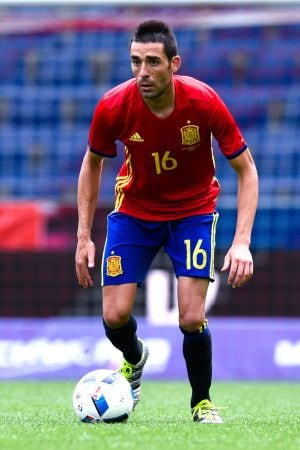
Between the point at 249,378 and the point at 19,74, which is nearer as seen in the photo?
the point at 249,378

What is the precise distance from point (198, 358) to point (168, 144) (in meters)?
1.15

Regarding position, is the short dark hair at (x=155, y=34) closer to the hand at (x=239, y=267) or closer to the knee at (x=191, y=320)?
the hand at (x=239, y=267)

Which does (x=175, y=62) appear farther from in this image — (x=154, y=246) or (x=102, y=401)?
(x=102, y=401)

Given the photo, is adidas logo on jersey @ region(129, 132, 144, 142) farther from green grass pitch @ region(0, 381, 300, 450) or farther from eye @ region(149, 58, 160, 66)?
green grass pitch @ region(0, 381, 300, 450)

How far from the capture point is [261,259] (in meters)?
12.7

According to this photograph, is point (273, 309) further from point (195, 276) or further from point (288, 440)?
point (288, 440)

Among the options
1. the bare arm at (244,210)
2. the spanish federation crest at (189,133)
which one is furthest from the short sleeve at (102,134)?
the bare arm at (244,210)

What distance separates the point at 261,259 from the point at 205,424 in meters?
7.12

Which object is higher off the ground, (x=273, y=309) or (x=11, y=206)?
(x=11, y=206)

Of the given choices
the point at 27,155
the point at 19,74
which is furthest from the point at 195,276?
the point at 19,74

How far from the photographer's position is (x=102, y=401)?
18.6 feet

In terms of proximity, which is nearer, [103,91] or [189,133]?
[189,133]

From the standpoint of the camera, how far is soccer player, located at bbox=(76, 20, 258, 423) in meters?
5.78

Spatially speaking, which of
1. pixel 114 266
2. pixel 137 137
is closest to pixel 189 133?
pixel 137 137
